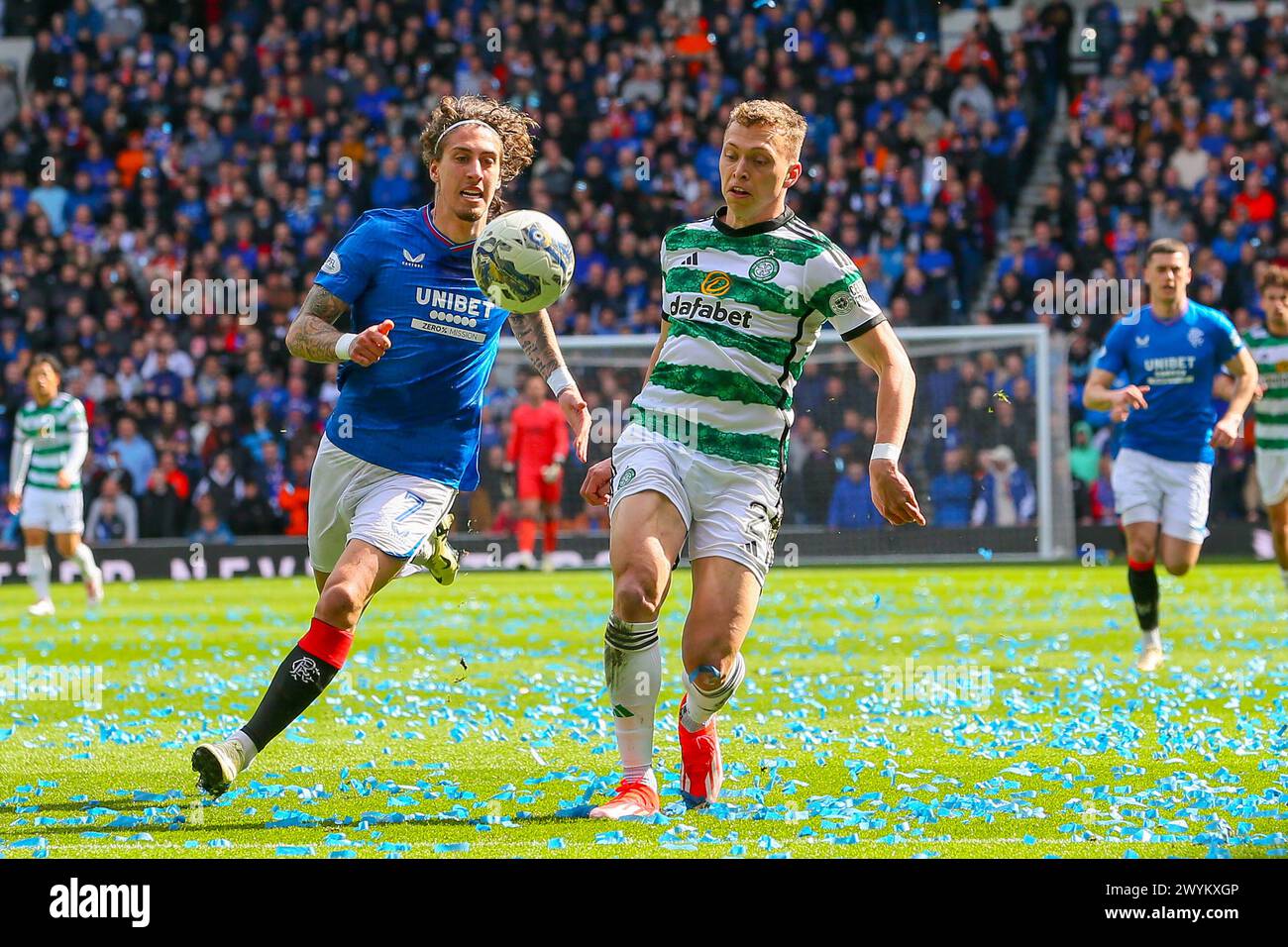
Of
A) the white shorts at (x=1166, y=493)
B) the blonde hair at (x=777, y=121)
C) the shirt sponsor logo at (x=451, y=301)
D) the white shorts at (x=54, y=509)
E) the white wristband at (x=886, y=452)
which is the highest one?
the blonde hair at (x=777, y=121)

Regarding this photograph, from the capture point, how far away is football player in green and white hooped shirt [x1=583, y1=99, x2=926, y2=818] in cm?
597

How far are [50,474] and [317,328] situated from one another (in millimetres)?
10844

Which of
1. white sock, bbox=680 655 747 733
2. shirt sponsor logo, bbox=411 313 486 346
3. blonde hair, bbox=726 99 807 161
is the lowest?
white sock, bbox=680 655 747 733

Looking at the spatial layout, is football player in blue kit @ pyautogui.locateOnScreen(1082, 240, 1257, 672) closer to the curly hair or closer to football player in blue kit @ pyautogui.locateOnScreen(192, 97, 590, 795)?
the curly hair

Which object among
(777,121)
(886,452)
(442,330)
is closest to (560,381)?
(442,330)

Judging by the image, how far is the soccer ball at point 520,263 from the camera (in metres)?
6.32

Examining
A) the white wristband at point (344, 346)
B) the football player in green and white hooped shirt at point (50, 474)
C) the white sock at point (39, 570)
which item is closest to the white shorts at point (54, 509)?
the football player in green and white hooped shirt at point (50, 474)

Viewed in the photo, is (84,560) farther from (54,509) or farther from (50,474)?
(50,474)

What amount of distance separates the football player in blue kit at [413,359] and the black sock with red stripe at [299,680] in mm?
369

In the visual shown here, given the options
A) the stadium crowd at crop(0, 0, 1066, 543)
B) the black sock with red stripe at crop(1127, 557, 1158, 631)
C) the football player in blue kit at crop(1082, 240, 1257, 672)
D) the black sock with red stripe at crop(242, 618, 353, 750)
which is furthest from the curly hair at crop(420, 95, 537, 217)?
the stadium crowd at crop(0, 0, 1066, 543)

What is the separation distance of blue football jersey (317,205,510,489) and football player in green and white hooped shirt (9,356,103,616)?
32.4ft

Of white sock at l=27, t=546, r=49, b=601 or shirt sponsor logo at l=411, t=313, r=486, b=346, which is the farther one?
white sock at l=27, t=546, r=49, b=601

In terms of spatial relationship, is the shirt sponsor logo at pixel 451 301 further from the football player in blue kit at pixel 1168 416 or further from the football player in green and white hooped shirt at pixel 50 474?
the football player in green and white hooped shirt at pixel 50 474

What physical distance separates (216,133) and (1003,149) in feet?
39.5
